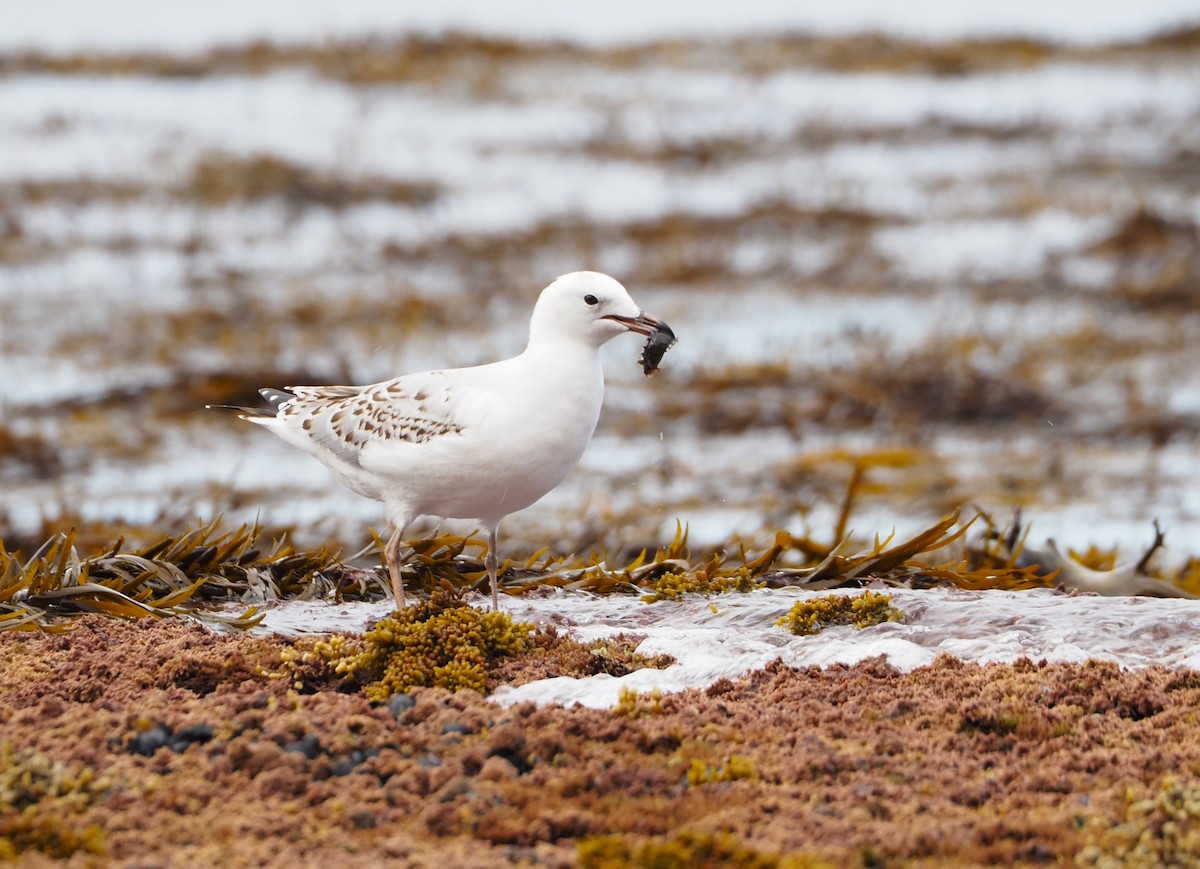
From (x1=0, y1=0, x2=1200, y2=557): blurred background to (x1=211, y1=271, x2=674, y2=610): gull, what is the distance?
2.35 m

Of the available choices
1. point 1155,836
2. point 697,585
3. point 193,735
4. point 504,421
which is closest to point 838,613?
point 697,585

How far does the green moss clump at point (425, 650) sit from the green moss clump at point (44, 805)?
2.72ft

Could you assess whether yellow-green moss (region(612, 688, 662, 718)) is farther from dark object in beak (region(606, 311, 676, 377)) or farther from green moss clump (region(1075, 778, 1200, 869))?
dark object in beak (region(606, 311, 676, 377))

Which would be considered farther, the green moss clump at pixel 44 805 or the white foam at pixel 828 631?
the white foam at pixel 828 631

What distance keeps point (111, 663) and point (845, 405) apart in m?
9.05

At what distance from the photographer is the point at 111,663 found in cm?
397

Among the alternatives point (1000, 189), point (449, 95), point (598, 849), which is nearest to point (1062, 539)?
point (598, 849)

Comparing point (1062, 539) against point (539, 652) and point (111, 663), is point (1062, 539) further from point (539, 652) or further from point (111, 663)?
point (111, 663)

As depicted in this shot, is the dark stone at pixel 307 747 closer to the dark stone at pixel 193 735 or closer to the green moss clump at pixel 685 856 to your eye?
the dark stone at pixel 193 735

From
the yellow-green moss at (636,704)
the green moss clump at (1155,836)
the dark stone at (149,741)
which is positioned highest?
the green moss clump at (1155,836)

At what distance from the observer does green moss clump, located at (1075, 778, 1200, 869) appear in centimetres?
279

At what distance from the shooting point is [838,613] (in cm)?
455

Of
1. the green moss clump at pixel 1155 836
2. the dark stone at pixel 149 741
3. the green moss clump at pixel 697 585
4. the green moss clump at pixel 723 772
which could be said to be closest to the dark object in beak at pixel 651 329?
the green moss clump at pixel 697 585

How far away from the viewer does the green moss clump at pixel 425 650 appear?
3.82 meters
